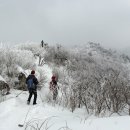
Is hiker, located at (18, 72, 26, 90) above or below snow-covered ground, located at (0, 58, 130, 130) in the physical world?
above

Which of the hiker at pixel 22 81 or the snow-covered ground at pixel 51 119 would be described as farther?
the hiker at pixel 22 81

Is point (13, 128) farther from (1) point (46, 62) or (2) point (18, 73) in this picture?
(1) point (46, 62)

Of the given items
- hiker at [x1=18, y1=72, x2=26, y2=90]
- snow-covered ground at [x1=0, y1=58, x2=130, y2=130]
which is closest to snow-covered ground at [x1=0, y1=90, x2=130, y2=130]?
snow-covered ground at [x1=0, y1=58, x2=130, y2=130]

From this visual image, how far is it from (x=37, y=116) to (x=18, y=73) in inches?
425

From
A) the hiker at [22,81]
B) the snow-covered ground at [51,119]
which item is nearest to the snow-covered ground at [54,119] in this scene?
the snow-covered ground at [51,119]

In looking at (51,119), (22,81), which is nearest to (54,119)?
(51,119)

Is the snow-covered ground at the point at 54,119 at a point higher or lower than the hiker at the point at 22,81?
lower

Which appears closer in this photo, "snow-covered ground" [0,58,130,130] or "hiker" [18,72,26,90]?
"snow-covered ground" [0,58,130,130]

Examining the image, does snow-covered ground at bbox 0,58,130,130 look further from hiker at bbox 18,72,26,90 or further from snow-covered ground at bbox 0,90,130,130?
hiker at bbox 18,72,26,90

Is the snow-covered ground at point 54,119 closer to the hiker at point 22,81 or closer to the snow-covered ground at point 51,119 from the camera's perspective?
the snow-covered ground at point 51,119

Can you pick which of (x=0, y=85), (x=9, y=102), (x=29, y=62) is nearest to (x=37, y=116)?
(x=9, y=102)

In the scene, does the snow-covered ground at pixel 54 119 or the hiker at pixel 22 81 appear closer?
the snow-covered ground at pixel 54 119

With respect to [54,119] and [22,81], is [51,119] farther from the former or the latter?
[22,81]

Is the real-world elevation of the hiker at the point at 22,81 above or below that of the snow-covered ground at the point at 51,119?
above
